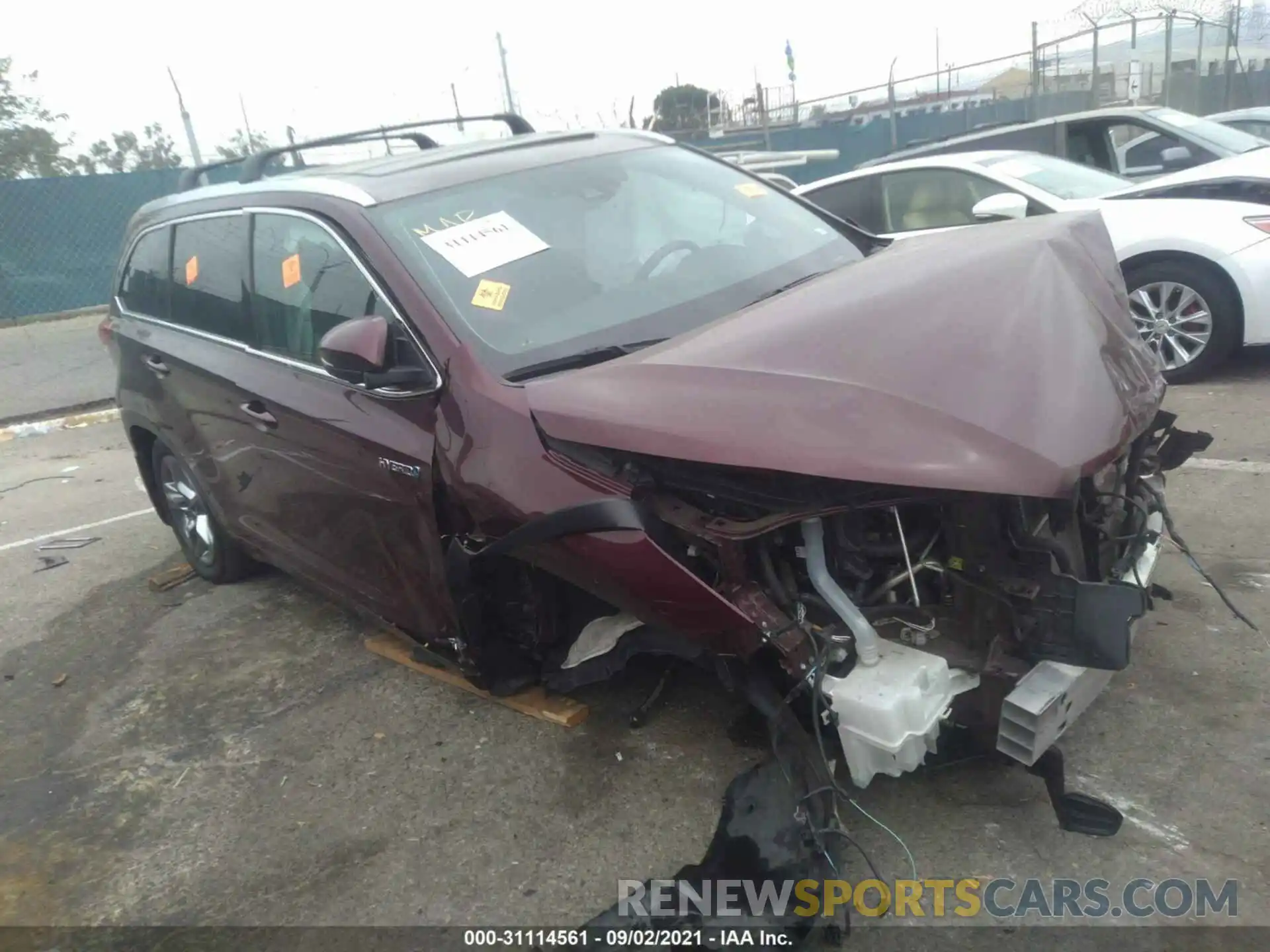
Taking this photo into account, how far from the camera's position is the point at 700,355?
8.19 ft

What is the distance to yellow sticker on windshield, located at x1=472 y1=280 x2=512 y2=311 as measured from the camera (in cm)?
294

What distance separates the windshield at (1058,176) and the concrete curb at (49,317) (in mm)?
12001

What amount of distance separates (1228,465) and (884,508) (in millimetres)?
3191

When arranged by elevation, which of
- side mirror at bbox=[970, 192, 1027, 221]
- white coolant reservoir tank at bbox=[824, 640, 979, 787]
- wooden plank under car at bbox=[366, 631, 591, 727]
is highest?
side mirror at bbox=[970, 192, 1027, 221]

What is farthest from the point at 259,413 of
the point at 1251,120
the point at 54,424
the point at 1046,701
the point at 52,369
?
the point at 1251,120

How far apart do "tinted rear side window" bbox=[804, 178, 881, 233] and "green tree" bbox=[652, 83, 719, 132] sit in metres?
14.0

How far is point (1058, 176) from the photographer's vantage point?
266 inches

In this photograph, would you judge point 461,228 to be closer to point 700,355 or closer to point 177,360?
point 700,355

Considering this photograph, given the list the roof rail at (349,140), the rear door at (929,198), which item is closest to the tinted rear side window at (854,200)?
the rear door at (929,198)

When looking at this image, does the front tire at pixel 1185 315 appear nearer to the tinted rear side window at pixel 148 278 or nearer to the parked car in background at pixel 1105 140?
the parked car in background at pixel 1105 140

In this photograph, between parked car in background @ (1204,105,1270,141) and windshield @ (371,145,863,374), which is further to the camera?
parked car in background @ (1204,105,1270,141)

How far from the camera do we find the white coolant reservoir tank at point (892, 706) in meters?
2.26

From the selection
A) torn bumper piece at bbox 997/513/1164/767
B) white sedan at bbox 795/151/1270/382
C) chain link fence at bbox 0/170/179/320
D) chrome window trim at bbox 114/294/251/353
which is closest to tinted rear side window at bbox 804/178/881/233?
white sedan at bbox 795/151/1270/382

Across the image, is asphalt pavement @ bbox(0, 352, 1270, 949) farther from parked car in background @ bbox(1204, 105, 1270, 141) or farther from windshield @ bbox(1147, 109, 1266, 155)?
parked car in background @ bbox(1204, 105, 1270, 141)
